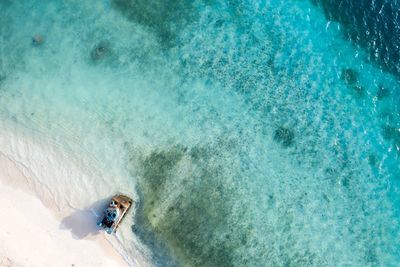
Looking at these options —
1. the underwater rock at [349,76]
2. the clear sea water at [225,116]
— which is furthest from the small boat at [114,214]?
the underwater rock at [349,76]

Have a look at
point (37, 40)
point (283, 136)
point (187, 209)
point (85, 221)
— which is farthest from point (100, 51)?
point (283, 136)

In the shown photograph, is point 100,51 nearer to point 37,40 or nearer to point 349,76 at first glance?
point 37,40

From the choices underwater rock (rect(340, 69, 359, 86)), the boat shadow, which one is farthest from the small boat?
underwater rock (rect(340, 69, 359, 86))

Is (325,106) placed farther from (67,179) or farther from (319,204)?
(67,179)

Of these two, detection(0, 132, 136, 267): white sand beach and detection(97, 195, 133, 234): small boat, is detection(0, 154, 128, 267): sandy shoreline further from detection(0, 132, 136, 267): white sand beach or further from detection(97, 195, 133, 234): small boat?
detection(97, 195, 133, 234): small boat

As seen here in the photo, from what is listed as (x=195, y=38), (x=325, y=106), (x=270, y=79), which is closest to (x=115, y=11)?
(x=195, y=38)
